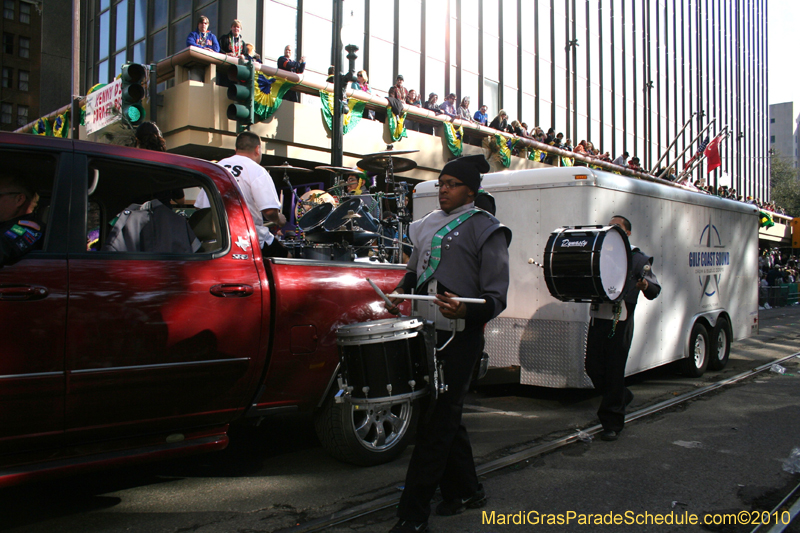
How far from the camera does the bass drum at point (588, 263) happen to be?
15.6 ft

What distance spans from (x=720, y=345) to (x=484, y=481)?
6.26 m

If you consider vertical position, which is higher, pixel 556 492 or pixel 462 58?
pixel 462 58

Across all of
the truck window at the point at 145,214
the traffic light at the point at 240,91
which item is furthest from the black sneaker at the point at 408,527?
the traffic light at the point at 240,91

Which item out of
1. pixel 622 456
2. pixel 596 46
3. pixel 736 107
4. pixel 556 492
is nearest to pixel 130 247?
pixel 556 492

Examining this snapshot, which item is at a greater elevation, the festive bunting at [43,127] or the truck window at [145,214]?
the festive bunting at [43,127]

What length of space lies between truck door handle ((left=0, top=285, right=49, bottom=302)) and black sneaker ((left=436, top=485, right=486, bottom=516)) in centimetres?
233

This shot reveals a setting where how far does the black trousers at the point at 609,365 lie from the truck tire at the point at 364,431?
5.53 feet

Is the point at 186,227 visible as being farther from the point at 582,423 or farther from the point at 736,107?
the point at 736,107

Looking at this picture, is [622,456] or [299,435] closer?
[622,456]

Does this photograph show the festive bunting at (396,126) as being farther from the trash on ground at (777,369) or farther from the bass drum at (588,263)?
the bass drum at (588,263)

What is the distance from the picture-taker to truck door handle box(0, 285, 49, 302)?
2842mm

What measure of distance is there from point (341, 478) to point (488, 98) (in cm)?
2162

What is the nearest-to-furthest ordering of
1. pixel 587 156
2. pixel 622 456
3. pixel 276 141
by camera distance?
pixel 622 456 < pixel 276 141 < pixel 587 156

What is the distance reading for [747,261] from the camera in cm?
981
